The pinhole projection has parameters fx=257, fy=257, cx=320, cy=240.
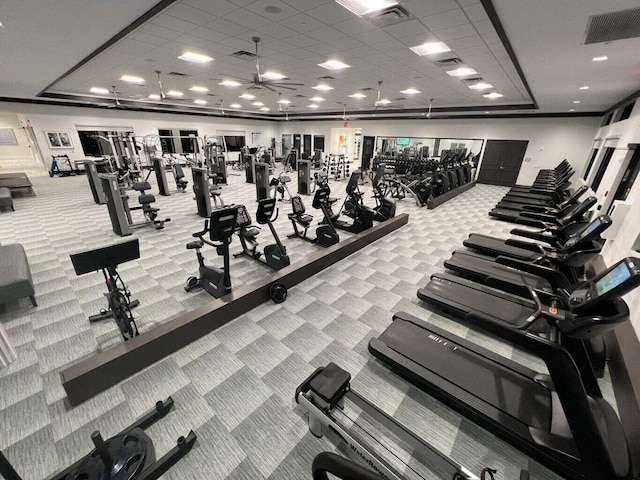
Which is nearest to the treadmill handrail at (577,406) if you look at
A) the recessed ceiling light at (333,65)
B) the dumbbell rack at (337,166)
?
the recessed ceiling light at (333,65)

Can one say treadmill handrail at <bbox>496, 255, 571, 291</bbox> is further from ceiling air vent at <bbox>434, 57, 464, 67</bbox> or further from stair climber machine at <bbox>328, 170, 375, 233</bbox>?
ceiling air vent at <bbox>434, 57, 464, 67</bbox>

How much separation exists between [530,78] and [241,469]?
8030mm

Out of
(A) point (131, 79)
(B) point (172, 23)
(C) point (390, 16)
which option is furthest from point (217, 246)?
(A) point (131, 79)

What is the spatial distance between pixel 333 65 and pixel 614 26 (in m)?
4.23

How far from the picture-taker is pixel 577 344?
5.82ft

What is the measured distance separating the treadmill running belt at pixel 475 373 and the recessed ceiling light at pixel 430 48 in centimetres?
436

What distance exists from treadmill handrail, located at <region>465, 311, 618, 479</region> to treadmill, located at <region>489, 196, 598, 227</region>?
113 inches

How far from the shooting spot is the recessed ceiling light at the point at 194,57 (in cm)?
501

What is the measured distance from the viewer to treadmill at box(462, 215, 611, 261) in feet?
8.33

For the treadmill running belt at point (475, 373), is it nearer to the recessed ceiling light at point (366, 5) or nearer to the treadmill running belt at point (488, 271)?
the treadmill running belt at point (488, 271)

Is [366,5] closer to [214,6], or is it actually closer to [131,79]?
[214,6]

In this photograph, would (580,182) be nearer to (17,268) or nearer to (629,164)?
(629,164)

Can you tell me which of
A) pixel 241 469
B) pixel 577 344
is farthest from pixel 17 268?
pixel 577 344

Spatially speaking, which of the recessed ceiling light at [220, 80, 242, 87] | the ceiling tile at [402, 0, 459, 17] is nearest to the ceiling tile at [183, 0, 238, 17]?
the ceiling tile at [402, 0, 459, 17]
